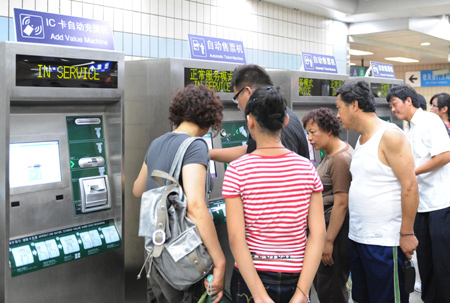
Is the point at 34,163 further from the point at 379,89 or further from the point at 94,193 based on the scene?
the point at 379,89

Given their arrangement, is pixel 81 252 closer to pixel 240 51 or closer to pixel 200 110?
pixel 200 110

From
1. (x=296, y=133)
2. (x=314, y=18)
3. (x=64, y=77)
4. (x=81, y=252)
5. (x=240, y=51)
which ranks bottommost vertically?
(x=81, y=252)

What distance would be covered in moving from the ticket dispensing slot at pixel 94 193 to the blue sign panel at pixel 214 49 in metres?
1.18

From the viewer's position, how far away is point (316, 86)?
420 cm

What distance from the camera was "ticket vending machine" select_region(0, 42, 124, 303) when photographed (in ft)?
7.65

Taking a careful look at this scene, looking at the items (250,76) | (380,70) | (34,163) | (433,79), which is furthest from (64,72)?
(433,79)

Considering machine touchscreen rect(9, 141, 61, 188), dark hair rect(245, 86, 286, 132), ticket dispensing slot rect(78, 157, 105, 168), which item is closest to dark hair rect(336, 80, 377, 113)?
dark hair rect(245, 86, 286, 132)

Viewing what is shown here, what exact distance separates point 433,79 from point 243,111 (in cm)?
1381

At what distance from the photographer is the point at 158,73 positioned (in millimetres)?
3053

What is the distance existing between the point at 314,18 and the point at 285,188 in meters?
5.93

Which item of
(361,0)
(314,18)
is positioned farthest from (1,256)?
(361,0)

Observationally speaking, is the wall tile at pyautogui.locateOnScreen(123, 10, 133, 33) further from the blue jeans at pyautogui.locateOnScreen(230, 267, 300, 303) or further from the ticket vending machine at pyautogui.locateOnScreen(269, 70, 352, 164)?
the blue jeans at pyautogui.locateOnScreen(230, 267, 300, 303)

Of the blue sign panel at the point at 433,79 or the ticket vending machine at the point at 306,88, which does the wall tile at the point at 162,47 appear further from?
the blue sign panel at the point at 433,79

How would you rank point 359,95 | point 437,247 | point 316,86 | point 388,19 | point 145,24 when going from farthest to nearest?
point 388,19 < point 145,24 < point 316,86 < point 437,247 < point 359,95
